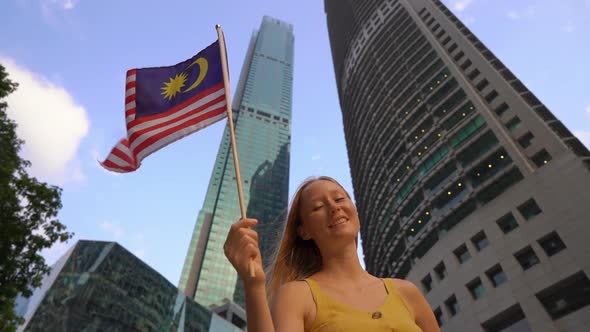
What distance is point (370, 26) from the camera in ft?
225

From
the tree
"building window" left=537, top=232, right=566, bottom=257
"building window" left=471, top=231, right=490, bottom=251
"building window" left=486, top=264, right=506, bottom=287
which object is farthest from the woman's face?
"building window" left=471, top=231, right=490, bottom=251

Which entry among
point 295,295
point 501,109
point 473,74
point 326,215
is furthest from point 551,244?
point 295,295

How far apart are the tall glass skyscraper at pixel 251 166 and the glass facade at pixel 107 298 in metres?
40.4

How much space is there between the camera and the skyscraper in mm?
23750

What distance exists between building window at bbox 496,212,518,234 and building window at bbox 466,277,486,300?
367cm

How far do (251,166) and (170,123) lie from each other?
4288 inches

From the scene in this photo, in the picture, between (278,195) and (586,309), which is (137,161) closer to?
(586,309)

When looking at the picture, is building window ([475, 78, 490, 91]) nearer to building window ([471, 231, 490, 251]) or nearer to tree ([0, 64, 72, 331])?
building window ([471, 231, 490, 251])

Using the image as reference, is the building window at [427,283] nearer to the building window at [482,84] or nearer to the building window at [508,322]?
the building window at [508,322]

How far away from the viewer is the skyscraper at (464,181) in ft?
77.9

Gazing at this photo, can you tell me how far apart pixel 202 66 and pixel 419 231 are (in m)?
35.0

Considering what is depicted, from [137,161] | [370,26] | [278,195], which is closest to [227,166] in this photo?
[278,195]

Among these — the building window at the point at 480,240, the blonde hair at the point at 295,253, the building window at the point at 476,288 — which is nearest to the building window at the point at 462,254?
the building window at the point at 480,240

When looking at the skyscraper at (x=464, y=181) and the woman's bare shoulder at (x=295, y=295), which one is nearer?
the woman's bare shoulder at (x=295, y=295)
